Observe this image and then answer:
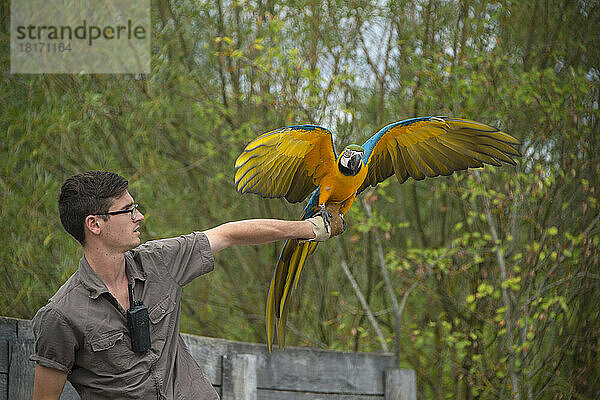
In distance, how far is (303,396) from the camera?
91.1 inches

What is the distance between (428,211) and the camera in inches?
161

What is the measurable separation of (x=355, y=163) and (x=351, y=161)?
0.01 m

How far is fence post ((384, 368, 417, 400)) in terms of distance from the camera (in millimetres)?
2455

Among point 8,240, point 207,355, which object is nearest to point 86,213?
point 207,355

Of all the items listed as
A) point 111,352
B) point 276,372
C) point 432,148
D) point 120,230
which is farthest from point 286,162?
point 276,372

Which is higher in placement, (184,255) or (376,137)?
(376,137)

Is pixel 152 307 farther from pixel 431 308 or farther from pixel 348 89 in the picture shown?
pixel 431 308

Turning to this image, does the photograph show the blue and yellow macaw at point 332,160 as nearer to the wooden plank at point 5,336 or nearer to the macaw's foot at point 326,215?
the macaw's foot at point 326,215

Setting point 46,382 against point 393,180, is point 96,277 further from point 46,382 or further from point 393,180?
point 393,180

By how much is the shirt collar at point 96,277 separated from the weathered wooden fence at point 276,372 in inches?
15.5

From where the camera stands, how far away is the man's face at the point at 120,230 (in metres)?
1.25

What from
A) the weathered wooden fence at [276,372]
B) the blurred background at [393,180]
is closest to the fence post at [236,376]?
the weathered wooden fence at [276,372]

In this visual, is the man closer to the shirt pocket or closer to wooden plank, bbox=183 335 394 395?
the shirt pocket

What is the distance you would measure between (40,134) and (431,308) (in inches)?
92.4
